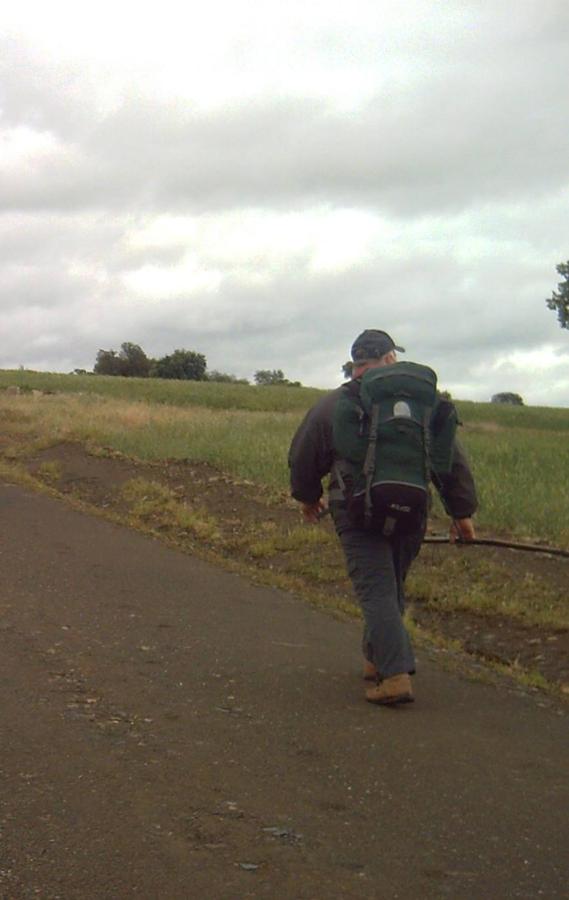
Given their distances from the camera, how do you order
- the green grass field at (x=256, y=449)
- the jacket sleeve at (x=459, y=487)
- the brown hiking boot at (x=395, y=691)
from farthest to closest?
the green grass field at (x=256, y=449)
the jacket sleeve at (x=459, y=487)
the brown hiking boot at (x=395, y=691)

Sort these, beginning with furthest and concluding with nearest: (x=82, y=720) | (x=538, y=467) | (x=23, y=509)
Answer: (x=538, y=467)
(x=23, y=509)
(x=82, y=720)

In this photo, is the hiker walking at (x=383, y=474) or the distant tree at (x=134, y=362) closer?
the hiker walking at (x=383, y=474)

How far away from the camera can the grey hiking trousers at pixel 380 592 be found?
6090mm

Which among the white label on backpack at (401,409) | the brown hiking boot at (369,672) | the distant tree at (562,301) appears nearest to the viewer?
the white label on backpack at (401,409)

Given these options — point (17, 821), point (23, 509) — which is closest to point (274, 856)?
point (17, 821)

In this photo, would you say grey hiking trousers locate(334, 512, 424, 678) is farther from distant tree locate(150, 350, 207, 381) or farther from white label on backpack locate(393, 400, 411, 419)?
distant tree locate(150, 350, 207, 381)

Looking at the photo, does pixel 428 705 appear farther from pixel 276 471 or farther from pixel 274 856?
pixel 276 471

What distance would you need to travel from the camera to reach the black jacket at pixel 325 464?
20.4 feet

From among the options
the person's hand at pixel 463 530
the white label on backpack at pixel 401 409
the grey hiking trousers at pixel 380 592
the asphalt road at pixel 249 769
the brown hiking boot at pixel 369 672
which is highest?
the white label on backpack at pixel 401 409

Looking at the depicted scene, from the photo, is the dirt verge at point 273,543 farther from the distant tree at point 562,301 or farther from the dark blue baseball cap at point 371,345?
the distant tree at point 562,301

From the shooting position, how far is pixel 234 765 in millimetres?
5051

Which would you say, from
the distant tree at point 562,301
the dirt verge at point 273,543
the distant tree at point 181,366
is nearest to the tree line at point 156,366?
the distant tree at point 181,366

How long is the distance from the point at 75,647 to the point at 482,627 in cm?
342

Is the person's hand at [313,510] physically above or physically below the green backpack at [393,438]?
below
